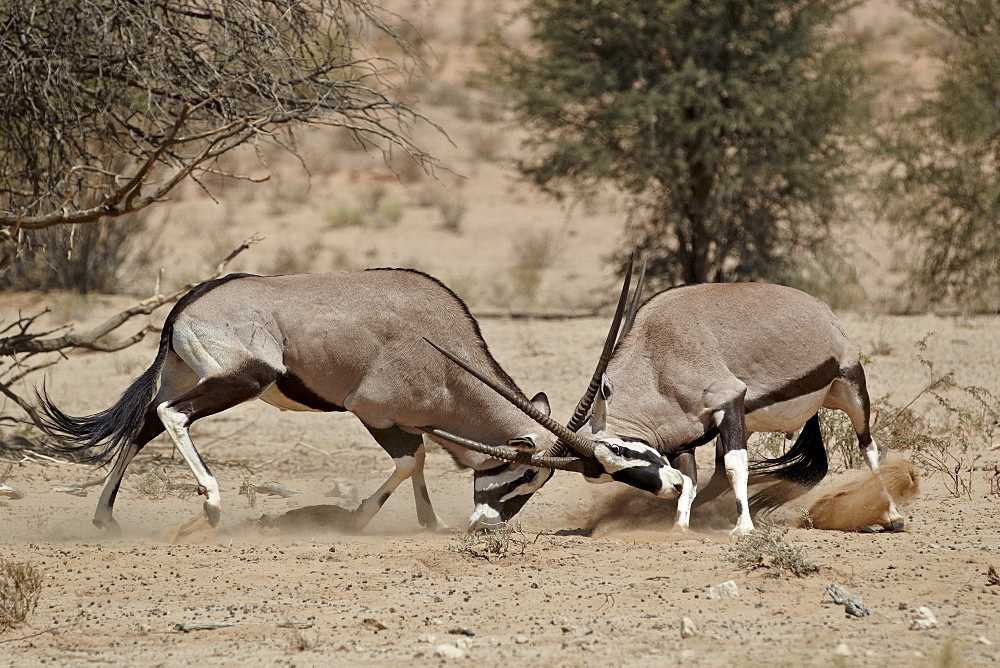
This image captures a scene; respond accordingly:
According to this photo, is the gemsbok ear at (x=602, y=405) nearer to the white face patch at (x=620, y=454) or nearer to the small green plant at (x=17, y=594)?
the white face patch at (x=620, y=454)

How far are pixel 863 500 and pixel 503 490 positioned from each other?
6.75 ft

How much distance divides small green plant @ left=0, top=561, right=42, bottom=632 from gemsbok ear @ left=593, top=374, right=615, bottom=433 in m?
2.95

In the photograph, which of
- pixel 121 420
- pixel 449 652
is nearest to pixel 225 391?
pixel 121 420

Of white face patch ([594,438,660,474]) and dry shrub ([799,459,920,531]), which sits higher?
white face patch ([594,438,660,474])

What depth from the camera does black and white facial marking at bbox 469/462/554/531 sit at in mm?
6487

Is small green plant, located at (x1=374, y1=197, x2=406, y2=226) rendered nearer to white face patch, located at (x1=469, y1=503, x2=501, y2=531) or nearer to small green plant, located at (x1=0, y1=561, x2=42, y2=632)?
white face patch, located at (x1=469, y1=503, x2=501, y2=531)

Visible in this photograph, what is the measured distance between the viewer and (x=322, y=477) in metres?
8.70

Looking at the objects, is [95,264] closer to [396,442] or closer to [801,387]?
[396,442]

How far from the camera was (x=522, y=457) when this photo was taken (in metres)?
6.42

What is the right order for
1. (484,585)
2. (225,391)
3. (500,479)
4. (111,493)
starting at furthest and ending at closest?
(111,493) < (500,479) < (225,391) < (484,585)

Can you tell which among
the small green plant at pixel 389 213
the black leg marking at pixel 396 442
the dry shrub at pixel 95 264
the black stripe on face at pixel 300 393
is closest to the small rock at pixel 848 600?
the black leg marking at pixel 396 442

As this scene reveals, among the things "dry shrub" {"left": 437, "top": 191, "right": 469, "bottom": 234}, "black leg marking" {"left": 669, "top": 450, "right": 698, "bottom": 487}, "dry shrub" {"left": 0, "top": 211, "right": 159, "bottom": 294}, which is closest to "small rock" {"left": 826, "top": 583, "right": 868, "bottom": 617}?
"black leg marking" {"left": 669, "top": 450, "right": 698, "bottom": 487}

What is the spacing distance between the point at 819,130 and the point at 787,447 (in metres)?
7.99

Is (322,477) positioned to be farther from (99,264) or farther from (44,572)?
(99,264)
